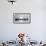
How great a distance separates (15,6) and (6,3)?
0.36m

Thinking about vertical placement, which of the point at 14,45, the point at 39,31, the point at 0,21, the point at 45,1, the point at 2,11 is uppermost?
the point at 45,1

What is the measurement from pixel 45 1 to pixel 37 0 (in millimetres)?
→ 314

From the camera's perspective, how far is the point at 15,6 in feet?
17.0

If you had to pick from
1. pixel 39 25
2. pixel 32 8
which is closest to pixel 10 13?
pixel 32 8

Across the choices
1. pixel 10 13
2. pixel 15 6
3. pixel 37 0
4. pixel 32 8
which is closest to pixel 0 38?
pixel 10 13

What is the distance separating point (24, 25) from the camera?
517 centimetres

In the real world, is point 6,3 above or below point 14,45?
above

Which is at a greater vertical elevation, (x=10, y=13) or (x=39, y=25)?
(x=10, y=13)

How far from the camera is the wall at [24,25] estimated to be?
16.9 feet

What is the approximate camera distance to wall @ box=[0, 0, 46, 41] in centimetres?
514

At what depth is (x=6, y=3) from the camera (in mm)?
5168

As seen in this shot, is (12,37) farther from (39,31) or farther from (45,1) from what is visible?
(45,1)

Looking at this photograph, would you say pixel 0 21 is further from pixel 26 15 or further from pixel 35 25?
pixel 35 25

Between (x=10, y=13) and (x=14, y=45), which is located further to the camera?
(x=10, y=13)
